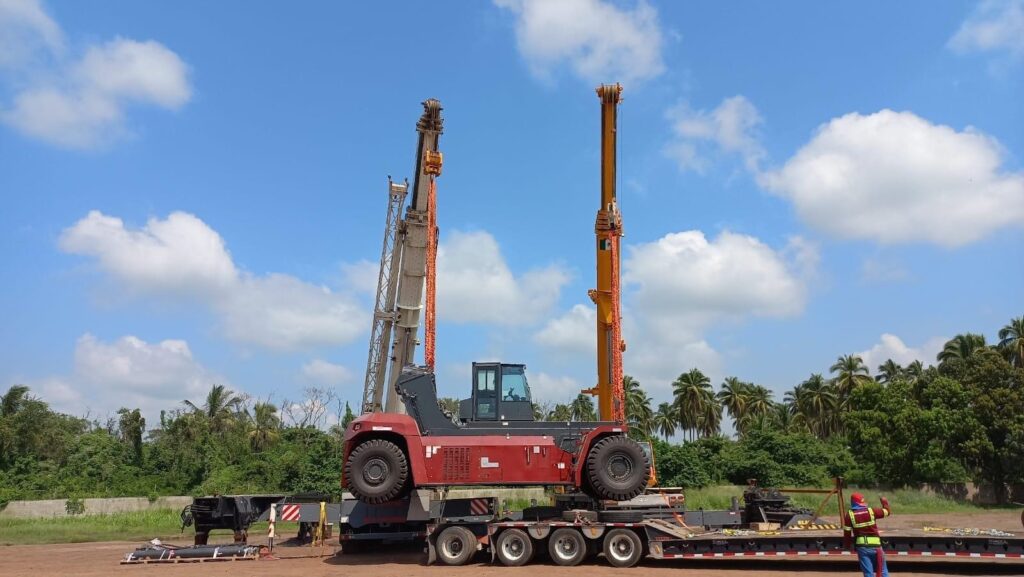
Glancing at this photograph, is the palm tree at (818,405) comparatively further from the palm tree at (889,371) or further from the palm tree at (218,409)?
the palm tree at (218,409)

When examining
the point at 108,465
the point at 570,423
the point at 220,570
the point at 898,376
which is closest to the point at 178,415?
the point at 108,465

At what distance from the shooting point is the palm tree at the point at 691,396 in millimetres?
61625

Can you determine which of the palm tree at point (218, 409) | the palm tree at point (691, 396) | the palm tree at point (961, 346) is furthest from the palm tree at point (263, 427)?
the palm tree at point (961, 346)

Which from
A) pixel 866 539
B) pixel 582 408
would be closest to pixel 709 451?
pixel 582 408

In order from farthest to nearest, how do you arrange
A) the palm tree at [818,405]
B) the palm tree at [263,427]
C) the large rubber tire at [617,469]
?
1. the palm tree at [818,405]
2. the palm tree at [263,427]
3. the large rubber tire at [617,469]

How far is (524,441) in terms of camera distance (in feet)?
48.5

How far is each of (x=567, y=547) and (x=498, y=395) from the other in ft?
11.3

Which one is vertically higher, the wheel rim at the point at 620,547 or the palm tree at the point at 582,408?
the palm tree at the point at 582,408

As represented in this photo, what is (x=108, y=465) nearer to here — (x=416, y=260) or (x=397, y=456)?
(x=416, y=260)

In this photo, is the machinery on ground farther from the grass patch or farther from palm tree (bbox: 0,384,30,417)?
palm tree (bbox: 0,384,30,417)

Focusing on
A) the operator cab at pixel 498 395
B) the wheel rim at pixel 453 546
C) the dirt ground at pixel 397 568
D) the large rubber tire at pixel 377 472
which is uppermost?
the operator cab at pixel 498 395

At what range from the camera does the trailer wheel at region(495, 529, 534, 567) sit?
1413cm

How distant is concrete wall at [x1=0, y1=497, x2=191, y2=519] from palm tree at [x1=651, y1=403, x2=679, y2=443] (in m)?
44.2

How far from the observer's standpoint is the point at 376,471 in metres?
14.5
